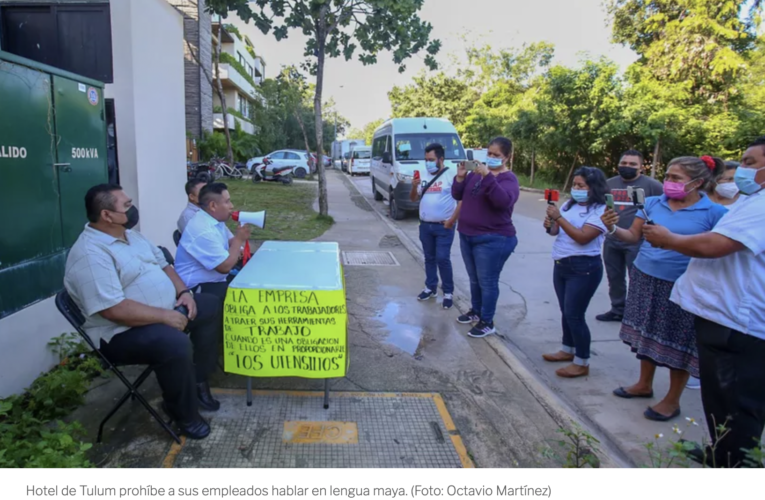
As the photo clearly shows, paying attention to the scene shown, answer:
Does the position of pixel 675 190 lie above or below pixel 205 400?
above

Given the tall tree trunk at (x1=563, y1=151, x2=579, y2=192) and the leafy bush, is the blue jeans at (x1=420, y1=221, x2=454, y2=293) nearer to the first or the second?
the leafy bush

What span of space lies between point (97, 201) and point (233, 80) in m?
35.4

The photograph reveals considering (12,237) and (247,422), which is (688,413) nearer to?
(247,422)

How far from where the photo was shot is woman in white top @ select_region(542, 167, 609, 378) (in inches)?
155

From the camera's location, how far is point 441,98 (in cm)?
3512

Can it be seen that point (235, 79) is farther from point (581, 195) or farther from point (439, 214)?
point (581, 195)

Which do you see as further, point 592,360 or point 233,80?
point 233,80

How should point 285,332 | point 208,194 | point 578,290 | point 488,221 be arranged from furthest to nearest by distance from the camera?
1. point 488,221
2. point 578,290
3. point 208,194
4. point 285,332

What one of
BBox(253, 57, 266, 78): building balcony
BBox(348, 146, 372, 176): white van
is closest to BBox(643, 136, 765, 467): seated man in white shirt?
BBox(348, 146, 372, 176): white van

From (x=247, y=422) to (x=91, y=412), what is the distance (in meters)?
1.05

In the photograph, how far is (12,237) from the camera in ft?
11.8

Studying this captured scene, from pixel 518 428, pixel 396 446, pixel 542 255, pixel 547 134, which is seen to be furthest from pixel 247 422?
pixel 547 134

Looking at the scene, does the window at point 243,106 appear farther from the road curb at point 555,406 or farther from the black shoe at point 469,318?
the road curb at point 555,406

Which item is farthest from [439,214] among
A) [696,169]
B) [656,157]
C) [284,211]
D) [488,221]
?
[656,157]
